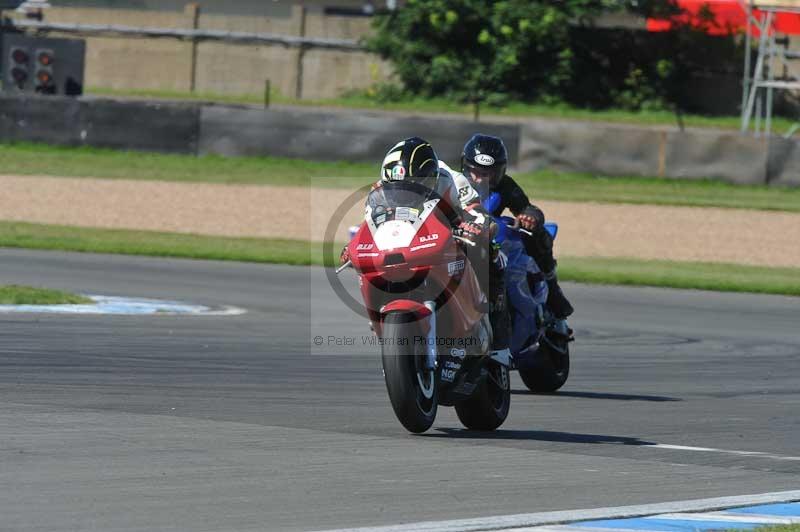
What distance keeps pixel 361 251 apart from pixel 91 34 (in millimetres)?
44955

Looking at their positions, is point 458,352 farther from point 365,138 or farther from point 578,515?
point 365,138

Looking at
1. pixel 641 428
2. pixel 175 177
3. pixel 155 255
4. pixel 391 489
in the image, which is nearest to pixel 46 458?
pixel 391 489

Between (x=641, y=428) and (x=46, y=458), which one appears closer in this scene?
(x=46, y=458)

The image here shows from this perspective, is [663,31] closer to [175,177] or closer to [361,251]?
[175,177]

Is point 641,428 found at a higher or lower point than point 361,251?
lower

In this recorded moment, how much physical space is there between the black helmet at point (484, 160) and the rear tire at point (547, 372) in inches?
60.8

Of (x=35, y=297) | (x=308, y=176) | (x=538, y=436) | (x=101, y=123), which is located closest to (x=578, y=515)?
(x=538, y=436)

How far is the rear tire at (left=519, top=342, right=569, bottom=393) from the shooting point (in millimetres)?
10812

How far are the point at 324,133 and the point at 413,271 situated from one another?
67.4 ft

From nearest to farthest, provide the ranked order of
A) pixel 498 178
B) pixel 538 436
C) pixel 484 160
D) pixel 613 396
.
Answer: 1. pixel 538 436
2. pixel 484 160
3. pixel 498 178
4. pixel 613 396

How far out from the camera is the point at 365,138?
2789cm

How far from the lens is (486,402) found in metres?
8.75

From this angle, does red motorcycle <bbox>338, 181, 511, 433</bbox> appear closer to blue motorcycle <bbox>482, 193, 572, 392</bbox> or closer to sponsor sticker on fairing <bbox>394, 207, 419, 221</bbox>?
sponsor sticker on fairing <bbox>394, 207, 419, 221</bbox>

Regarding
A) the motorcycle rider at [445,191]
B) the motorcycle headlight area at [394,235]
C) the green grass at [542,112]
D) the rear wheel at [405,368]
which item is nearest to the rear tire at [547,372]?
the motorcycle rider at [445,191]
